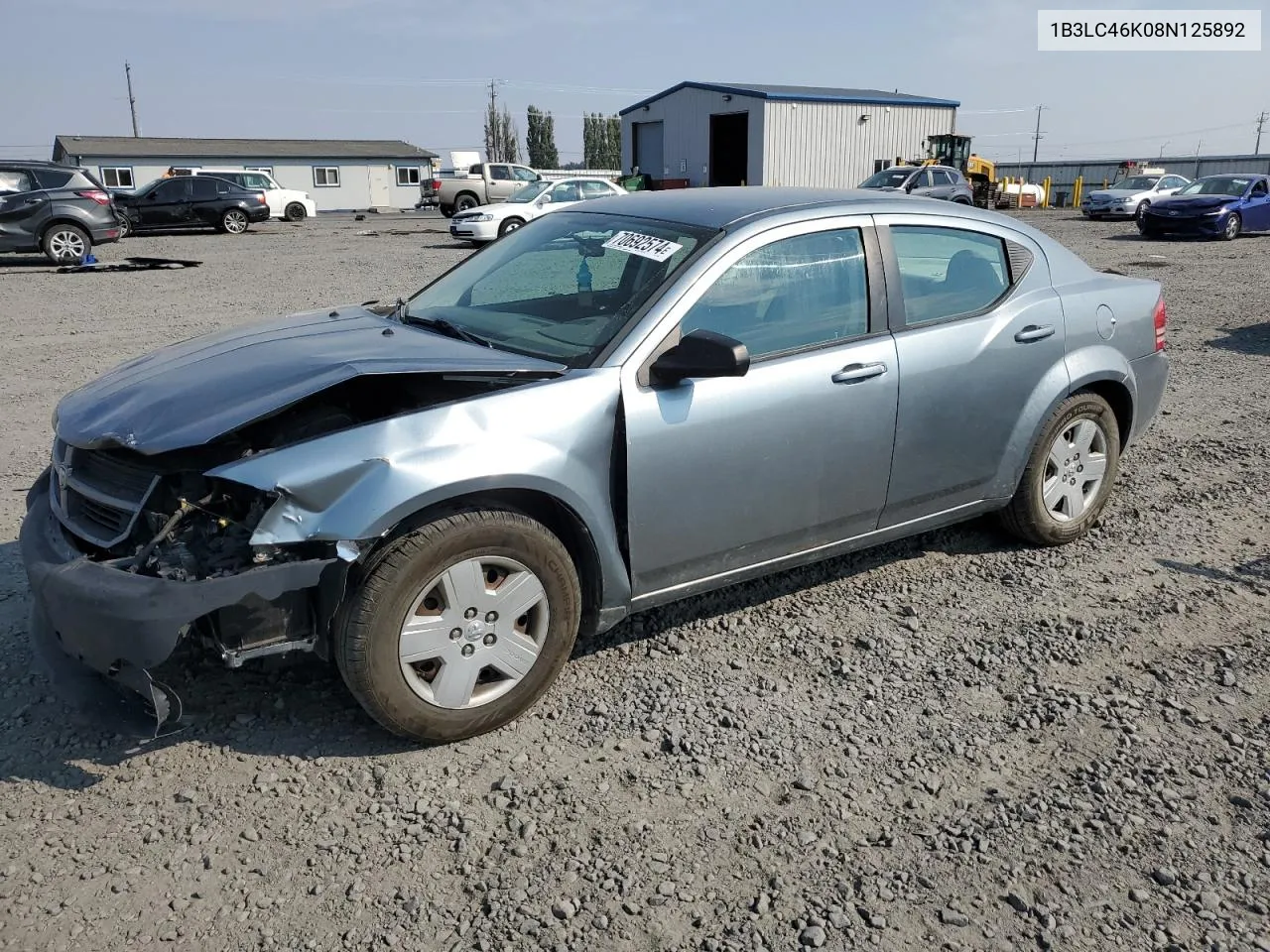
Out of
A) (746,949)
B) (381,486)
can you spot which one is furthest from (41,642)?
(746,949)

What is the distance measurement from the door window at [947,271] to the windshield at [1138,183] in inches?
1195

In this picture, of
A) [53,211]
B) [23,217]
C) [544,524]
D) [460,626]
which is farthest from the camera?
[53,211]

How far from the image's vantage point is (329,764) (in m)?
3.07

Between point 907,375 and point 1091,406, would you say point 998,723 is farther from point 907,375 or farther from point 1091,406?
point 1091,406

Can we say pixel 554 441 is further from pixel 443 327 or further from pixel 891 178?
pixel 891 178

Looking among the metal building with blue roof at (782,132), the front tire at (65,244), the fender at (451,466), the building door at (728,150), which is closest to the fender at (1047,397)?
the fender at (451,466)

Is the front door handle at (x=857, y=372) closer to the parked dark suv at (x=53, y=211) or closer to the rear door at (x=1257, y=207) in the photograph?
the parked dark suv at (x=53, y=211)

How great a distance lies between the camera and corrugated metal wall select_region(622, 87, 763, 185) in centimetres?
3850

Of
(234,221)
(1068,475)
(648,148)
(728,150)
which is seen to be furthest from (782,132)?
(1068,475)

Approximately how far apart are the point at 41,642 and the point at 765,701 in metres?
2.39

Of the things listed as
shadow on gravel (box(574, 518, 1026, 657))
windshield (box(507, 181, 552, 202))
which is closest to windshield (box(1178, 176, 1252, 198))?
windshield (box(507, 181, 552, 202))

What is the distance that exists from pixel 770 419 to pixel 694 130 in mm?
39928

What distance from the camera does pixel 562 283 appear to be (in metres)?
4.12

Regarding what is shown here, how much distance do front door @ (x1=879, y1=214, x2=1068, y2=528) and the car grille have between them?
2.72 m
